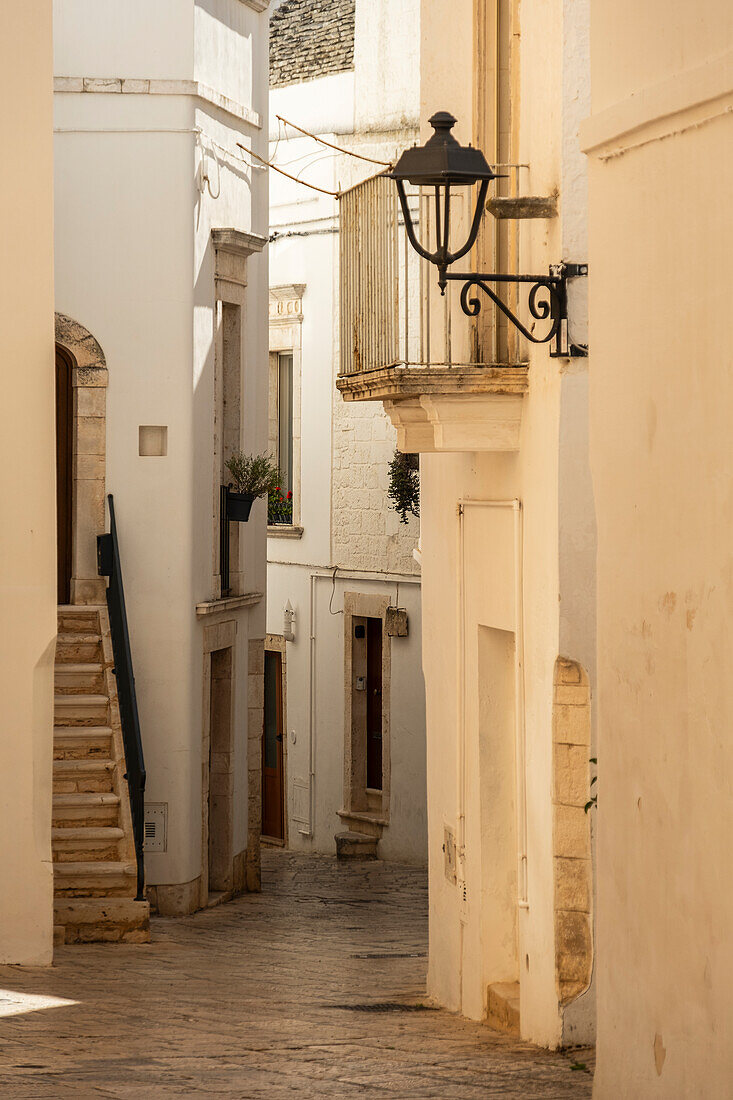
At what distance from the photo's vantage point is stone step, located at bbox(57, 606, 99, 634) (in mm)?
14125

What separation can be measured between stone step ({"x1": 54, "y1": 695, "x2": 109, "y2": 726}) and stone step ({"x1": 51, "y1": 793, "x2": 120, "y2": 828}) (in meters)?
0.81

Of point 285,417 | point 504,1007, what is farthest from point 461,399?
point 285,417

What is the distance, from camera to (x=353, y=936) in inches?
532

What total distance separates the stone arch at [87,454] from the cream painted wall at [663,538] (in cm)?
973

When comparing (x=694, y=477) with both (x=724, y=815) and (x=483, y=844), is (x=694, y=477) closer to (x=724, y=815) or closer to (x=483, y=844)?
(x=724, y=815)

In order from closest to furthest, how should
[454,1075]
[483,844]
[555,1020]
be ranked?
1. [454,1075]
2. [555,1020]
3. [483,844]

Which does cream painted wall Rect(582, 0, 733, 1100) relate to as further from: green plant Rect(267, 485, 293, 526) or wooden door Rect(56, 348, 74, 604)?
green plant Rect(267, 485, 293, 526)

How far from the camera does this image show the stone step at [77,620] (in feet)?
46.3

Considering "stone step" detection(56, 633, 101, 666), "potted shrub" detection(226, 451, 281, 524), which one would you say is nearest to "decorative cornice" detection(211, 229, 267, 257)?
"potted shrub" detection(226, 451, 281, 524)

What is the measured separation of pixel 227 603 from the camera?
602 inches

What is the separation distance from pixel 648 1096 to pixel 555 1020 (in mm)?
3305

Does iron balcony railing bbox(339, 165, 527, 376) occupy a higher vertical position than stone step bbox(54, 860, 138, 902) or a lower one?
higher

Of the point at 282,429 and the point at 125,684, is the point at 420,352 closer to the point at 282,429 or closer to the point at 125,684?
the point at 125,684

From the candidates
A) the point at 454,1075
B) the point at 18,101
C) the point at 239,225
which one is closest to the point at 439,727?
the point at 454,1075
